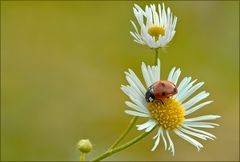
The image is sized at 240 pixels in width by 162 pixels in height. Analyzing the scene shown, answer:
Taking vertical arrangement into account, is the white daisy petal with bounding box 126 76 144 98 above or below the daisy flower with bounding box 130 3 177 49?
below

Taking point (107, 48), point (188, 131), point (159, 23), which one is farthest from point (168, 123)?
point (107, 48)

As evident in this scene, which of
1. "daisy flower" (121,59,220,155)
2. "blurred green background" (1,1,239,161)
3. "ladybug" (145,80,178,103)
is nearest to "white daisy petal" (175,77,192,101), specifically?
"daisy flower" (121,59,220,155)

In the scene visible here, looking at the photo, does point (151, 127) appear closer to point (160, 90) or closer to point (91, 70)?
point (160, 90)

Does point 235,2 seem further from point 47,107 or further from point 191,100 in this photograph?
point 191,100

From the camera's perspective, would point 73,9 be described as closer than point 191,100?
No

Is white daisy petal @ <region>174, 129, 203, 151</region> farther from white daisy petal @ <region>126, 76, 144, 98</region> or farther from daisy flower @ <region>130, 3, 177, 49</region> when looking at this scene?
daisy flower @ <region>130, 3, 177, 49</region>

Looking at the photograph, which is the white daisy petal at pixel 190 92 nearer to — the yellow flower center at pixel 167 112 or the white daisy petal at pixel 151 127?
the yellow flower center at pixel 167 112

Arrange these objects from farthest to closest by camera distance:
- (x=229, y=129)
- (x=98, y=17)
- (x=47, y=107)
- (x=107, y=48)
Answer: (x=98, y=17) → (x=107, y=48) → (x=229, y=129) → (x=47, y=107)
